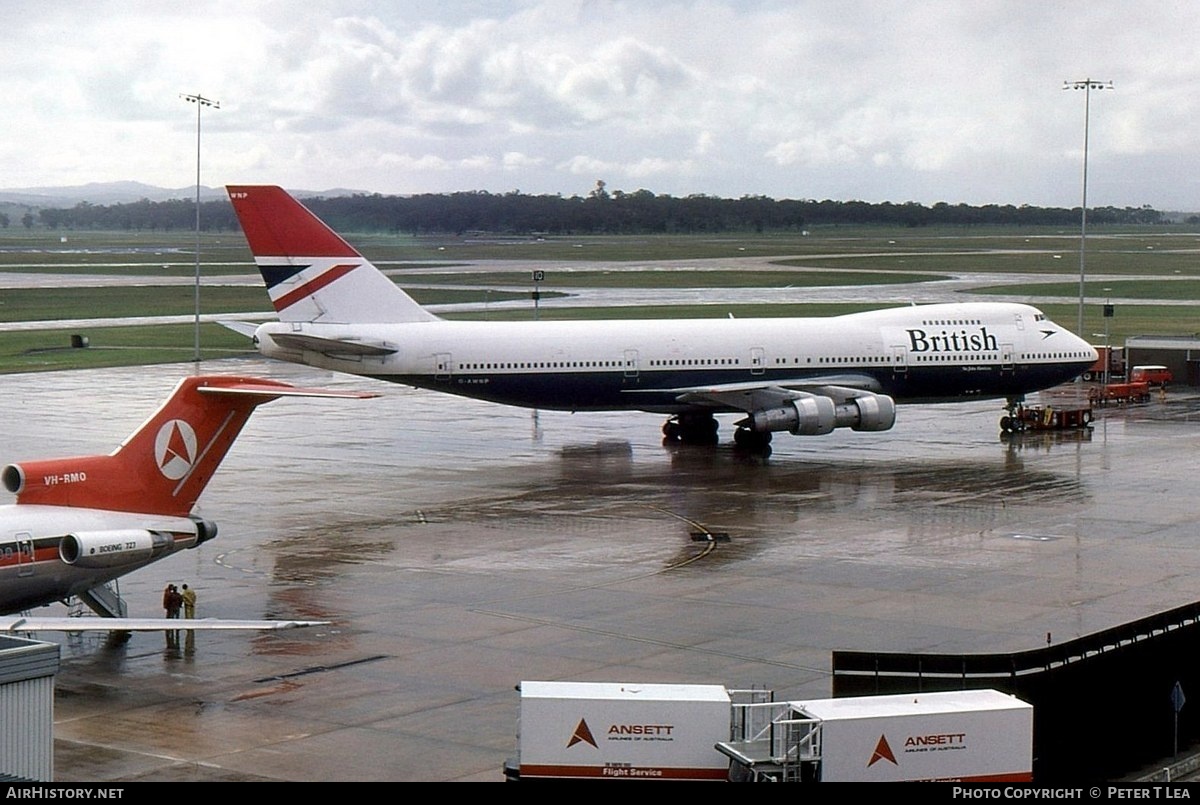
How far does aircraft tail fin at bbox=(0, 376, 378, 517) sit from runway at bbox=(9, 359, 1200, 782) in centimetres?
306

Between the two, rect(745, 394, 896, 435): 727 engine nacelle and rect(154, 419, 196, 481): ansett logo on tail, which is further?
rect(745, 394, 896, 435): 727 engine nacelle

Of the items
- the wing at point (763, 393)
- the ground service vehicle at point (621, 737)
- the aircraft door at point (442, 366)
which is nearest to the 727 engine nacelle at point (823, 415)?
the wing at point (763, 393)

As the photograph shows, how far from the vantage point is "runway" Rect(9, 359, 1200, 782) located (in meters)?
28.2

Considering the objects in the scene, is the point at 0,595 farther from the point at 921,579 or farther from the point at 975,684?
the point at 921,579

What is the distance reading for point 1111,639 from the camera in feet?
91.1

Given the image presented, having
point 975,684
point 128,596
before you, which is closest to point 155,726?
point 128,596

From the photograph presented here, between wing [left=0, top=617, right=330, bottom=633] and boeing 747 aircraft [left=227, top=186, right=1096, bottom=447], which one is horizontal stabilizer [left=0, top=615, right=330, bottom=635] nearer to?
wing [left=0, top=617, right=330, bottom=633]

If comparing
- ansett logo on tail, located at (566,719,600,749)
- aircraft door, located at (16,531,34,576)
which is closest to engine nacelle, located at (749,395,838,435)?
aircraft door, located at (16,531,34,576)

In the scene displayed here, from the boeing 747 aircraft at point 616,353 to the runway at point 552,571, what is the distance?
6.83 ft

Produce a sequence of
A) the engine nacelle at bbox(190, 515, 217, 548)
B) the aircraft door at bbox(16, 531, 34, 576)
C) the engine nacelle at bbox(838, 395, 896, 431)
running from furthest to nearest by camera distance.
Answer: the engine nacelle at bbox(838, 395, 896, 431)
the engine nacelle at bbox(190, 515, 217, 548)
the aircraft door at bbox(16, 531, 34, 576)

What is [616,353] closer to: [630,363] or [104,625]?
[630,363]

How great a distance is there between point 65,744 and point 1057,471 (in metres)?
38.9

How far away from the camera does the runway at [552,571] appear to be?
2825cm

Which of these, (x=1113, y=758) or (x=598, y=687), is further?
(x=1113, y=758)
